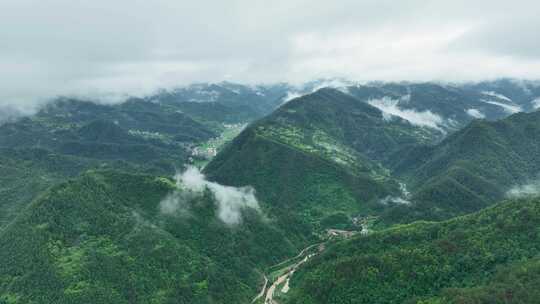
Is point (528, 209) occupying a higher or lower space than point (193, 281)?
higher

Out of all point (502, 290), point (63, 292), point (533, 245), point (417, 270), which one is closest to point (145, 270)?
point (63, 292)

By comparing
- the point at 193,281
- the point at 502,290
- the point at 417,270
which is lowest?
the point at 193,281

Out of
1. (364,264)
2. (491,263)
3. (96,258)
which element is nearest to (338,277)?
(364,264)

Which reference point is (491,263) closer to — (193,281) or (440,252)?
(440,252)

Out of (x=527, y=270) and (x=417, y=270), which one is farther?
(x=417, y=270)

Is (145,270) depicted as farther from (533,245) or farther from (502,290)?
(533,245)

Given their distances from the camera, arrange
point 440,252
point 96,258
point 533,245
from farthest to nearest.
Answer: point 96,258 → point 440,252 → point 533,245

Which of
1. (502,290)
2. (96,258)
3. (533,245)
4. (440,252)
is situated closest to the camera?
(502,290)
